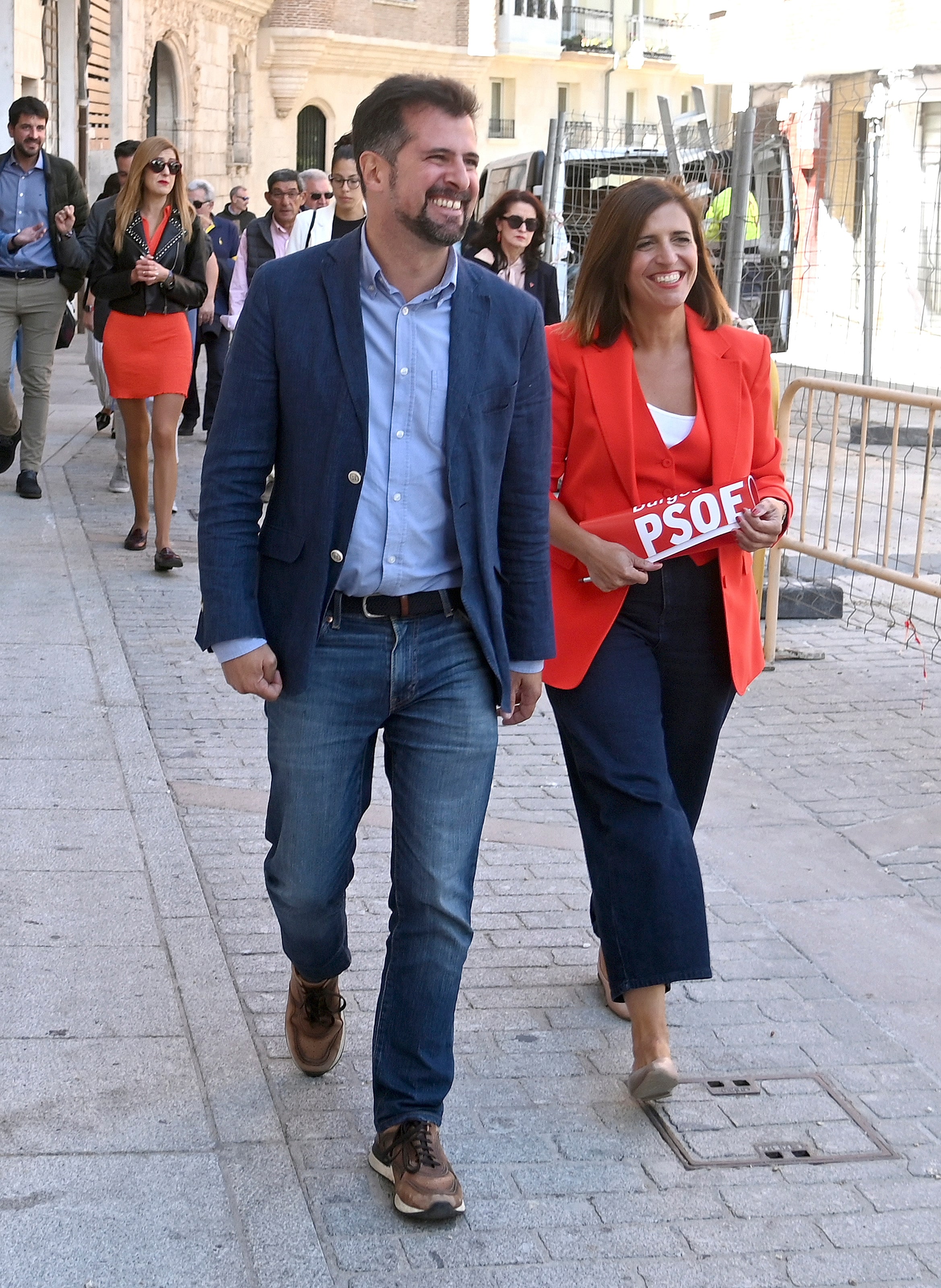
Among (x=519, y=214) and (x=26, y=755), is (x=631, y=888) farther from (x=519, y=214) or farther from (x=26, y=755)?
(x=519, y=214)

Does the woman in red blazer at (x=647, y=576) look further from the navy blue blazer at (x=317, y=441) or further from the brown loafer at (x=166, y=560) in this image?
the brown loafer at (x=166, y=560)

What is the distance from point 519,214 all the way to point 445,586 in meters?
6.05

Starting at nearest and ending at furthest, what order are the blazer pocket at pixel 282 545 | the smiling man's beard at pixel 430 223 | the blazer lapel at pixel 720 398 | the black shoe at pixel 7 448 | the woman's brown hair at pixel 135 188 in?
the smiling man's beard at pixel 430 223, the blazer pocket at pixel 282 545, the blazer lapel at pixel 720 398, the woman's brown hair at pixel 135 188, the black shoe at pixel 7 448

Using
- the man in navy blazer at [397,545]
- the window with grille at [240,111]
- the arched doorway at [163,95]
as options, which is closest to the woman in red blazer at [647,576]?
the man in navy blazer at [397,545]

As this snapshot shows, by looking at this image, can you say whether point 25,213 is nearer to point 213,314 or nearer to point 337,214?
point 213,314

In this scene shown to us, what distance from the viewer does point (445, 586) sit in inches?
126

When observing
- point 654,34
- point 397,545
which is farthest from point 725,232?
point 654,34

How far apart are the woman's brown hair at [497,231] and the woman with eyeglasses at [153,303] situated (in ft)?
4.92

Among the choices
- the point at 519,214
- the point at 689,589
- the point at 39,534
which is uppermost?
the point at 519,214

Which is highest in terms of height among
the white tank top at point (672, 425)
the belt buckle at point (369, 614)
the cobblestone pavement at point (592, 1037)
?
the white tank top at point (672, 425)

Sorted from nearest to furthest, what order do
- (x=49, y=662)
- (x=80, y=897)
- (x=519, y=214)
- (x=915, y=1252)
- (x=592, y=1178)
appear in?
(x=915, y=1252) < (x=592, y=1178) < (x=80, y=897) < (x=49, y=662) < (x=519, y=214)

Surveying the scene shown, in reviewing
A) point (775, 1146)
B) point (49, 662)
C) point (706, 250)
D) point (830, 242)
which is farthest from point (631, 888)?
point (830, 242)

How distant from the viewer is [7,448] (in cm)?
1023

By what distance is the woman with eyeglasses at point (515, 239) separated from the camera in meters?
8.89
